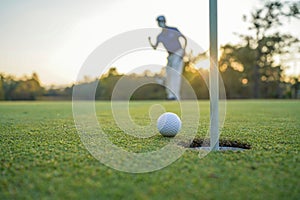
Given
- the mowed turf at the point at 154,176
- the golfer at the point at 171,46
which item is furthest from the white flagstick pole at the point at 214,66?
the golfer at the point at 171,46

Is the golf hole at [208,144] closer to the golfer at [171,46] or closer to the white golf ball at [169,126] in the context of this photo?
the white golf ball at [169,126]

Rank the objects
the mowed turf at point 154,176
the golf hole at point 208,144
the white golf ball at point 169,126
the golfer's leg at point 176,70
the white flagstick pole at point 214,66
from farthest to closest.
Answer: the golfer's leg at point 176,70 → the white golf ball at point 169,126 → the golf hole at point 208,144 → the white flagstick pole at point 214,66 → the mowed turf at point 154,176

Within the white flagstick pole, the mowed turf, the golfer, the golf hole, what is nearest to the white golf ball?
the golf hole

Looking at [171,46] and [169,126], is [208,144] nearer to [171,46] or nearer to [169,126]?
[169,126]

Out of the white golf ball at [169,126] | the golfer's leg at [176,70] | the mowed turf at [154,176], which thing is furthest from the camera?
the golfer's leg at [176,70]

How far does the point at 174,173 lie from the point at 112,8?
685cm

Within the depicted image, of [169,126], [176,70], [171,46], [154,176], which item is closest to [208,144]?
[169,126]

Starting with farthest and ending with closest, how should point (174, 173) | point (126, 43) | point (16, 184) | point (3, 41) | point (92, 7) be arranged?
point (3, 41)
point (92, 7)
point (126, 43)
point (174, 173)
point (16, 184)

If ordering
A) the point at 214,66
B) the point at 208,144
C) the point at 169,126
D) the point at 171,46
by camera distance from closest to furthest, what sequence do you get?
the point at 214,66, the point at 208,144, the point at 169,126, the point at 171,46

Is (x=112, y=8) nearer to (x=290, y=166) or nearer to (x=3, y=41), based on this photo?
(x=290, y=166)

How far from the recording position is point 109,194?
141 cm

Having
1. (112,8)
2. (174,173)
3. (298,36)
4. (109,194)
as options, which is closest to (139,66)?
(174,173)

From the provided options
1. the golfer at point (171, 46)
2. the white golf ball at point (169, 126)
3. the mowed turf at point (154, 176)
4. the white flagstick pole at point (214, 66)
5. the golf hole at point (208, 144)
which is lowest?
the golf hole at point (208, 144)

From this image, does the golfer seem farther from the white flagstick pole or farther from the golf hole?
the white flagstick pole
